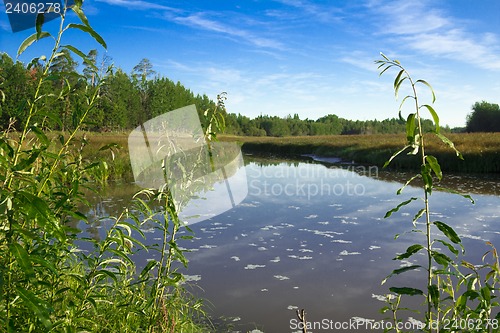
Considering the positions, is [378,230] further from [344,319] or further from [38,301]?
[38,301]

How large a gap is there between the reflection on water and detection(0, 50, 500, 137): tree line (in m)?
1.93

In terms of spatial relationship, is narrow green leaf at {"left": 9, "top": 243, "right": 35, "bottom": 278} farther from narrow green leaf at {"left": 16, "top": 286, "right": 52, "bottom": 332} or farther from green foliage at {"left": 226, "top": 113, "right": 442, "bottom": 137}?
green foliage at {"left": 226, "top": 113, "right": 442, "bottom": 137}

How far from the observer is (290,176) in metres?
17.3

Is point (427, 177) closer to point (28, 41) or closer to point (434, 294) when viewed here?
point (434, 294)

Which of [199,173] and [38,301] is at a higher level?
[199,173]

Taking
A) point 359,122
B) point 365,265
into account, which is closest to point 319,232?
point 365,265

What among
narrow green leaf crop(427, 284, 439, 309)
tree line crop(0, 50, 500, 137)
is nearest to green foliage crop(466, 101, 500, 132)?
tree line crop(0, 50, 500, 137)

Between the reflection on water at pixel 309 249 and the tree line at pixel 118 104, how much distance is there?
193cm

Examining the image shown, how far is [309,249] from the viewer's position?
261 inches

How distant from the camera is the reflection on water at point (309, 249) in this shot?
14.7 ft

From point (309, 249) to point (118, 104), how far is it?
36644 mm

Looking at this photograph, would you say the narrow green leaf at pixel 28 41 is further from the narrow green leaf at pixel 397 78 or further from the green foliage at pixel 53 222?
the narrow green leaf at pixel 397 78

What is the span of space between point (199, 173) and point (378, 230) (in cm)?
565

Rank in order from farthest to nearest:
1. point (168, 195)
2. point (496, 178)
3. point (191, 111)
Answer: point (496, 178)
point (191, 111)
point (168, 195)
